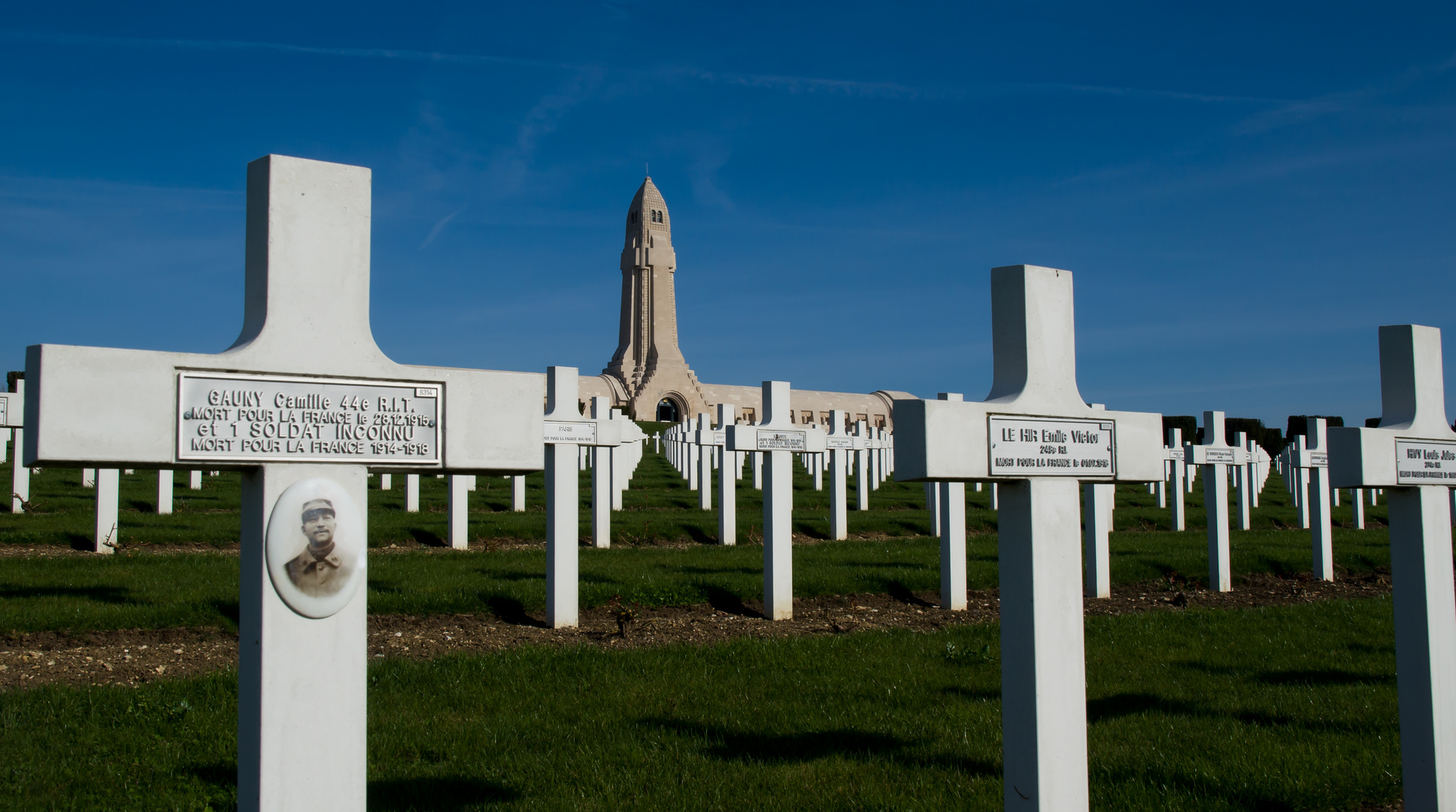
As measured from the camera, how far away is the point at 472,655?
668 centimetres

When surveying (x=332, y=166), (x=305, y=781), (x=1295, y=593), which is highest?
(x=332, y=166)

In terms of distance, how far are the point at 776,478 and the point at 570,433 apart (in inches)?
79.1

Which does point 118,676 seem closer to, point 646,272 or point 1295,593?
point 1295,593

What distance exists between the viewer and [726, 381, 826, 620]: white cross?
8750 millimetres

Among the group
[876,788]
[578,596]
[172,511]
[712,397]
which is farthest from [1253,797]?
[712,397]

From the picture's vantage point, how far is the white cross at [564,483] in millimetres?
7812

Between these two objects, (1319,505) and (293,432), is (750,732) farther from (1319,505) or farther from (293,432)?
(1319,505)

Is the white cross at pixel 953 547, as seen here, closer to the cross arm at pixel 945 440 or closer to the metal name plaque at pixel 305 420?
the cross arm at pixel 945 440

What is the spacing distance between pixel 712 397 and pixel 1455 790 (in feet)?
223

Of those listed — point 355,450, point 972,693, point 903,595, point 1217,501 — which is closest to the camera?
point 355,450

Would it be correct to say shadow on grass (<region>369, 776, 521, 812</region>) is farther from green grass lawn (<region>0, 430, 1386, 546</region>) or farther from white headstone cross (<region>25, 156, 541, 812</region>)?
green grass lawn (<region>0, 430, 1386, 546</region>)

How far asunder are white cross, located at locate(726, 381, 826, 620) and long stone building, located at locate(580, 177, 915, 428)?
57943 mm

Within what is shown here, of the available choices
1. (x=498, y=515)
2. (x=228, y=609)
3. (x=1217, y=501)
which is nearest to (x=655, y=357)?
(x=498, y=515)

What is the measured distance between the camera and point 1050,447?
12.3ft
